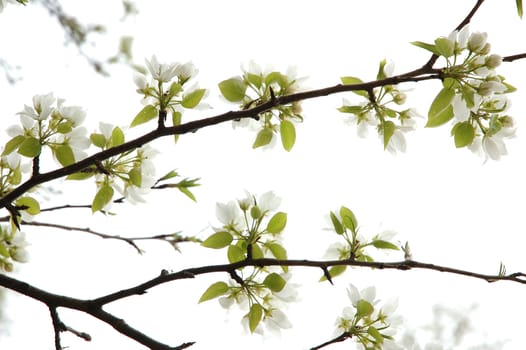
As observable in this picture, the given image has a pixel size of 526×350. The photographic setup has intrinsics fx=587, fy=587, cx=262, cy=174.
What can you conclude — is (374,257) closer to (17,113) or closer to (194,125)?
(194,125)

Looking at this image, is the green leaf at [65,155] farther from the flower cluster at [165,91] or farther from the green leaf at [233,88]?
the green leaf at [233,88]

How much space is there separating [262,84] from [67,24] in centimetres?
118

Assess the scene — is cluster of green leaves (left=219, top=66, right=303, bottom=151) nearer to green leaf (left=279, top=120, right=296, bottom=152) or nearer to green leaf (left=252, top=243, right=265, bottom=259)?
green leaf (left=279, top=120, right=296, bottom=152)

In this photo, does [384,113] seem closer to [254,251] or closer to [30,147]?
[254,251]

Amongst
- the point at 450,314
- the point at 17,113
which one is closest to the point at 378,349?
the point at 17,113

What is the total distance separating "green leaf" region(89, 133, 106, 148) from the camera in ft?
2.56

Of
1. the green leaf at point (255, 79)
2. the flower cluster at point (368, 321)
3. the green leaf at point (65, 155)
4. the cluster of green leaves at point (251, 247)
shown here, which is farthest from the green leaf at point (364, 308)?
the green leaf at point (65, 155)

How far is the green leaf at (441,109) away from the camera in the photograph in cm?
71

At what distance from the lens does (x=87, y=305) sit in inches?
28.0

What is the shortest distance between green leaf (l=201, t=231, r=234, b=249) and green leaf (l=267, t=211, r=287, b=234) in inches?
2.1

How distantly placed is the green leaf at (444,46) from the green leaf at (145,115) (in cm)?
36

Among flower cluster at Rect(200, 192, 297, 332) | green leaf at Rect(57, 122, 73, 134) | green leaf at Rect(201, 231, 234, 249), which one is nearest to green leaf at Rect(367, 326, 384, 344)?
flower cluster at Rect(200, 192, 297, 332)

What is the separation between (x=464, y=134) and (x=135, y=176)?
1.42 ft

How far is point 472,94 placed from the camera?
700 mm
